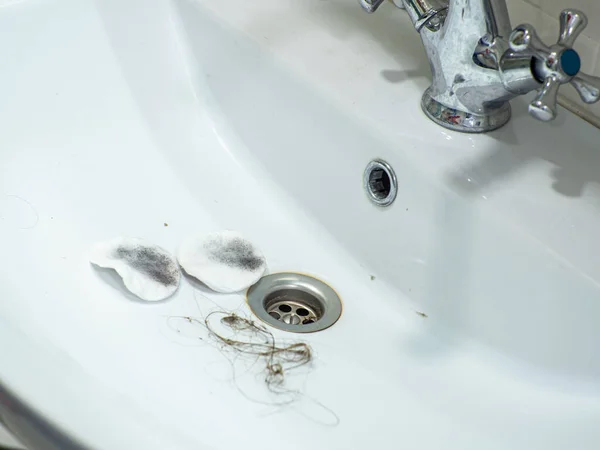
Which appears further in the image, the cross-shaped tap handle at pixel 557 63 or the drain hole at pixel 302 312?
the drain hole at pixel 302 312

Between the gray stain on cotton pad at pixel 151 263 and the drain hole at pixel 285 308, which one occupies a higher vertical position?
the gray stain on cotton pad at pixel 151 263

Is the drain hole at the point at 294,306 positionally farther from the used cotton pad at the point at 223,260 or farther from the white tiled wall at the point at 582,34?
the white tiled wall at the point at 582,34

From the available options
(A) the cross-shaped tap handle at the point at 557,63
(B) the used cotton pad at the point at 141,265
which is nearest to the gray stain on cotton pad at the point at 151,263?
(B) the used cotton pad at the point at 141,265

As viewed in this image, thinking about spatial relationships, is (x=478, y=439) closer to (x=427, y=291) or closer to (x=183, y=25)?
(x=427, y=291)

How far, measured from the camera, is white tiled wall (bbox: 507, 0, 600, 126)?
0.49m

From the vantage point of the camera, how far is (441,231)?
48cm

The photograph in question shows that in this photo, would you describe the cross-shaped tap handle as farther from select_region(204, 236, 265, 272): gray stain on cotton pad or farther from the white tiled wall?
select_region(204, 236, 265, 272): gray stain on cotton pad

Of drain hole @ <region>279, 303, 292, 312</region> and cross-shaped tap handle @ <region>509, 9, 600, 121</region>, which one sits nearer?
cross-shaped tap handle @ <region>509, 9, 600, 121</region>

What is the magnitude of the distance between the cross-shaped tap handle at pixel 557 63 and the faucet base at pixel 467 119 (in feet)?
0.28

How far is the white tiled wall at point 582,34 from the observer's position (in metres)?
0.49

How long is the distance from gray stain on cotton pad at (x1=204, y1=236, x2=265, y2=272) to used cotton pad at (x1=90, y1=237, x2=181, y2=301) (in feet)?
0.09

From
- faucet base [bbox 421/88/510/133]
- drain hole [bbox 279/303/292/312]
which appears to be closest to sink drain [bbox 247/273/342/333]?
drain hole [bbox 279/303/292/312]

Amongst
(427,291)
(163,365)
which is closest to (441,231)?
(427,291)

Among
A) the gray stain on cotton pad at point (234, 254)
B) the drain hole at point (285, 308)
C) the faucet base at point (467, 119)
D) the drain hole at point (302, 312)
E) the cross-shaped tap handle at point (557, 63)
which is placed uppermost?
the cross-shaped tap handle at point (557, 63)
